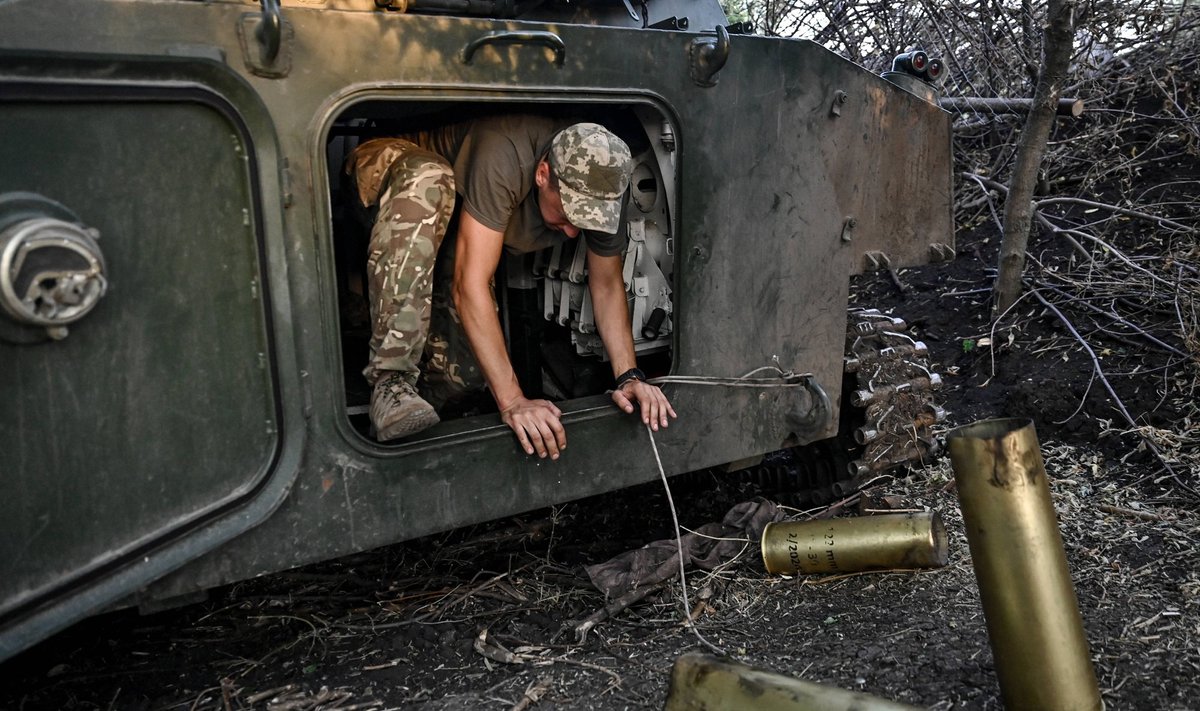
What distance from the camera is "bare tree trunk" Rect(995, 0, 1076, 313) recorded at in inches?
203

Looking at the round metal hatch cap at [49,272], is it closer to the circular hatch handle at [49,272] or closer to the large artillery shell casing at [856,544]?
the circular hatch handle at [49,272]

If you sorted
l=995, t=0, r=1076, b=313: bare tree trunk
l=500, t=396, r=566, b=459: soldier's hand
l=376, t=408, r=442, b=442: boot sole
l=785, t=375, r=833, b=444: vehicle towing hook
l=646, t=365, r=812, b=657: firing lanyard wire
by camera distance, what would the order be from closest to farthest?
l=376, t=408, r=442, b=442: boot sole
l=500, t=396, r=566, b=459: soldier's hand
l=646, t=365, r=812, b=657: firing lanyard wire
l=785, t=375, r=833, b=444: vehicle towing hook
l=995, t=0, r=1076, b=313: bare tree trunk

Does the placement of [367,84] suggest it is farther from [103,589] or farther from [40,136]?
[103,589]

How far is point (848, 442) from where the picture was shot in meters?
4.23

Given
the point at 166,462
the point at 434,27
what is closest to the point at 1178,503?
the point at 434,27

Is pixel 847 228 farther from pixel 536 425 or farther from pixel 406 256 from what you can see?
pixel 406 256

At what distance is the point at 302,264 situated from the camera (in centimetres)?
268

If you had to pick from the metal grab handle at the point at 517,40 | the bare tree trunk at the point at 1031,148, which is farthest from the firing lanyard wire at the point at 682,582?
the bare tree trunk at the point at 1031,148

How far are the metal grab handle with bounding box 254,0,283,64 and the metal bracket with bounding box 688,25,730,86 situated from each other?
128 centimetres

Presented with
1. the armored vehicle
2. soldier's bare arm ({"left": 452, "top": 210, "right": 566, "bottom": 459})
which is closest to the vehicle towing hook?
the armored vehicle

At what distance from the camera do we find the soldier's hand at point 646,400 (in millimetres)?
3340

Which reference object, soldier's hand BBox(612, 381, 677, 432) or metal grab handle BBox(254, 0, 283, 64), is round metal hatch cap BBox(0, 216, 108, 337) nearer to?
metal grab handle BBox(254, 0, 283, 64)

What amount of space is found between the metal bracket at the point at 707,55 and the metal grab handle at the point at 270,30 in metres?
1.28

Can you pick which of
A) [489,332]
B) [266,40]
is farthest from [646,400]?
[266,40]
